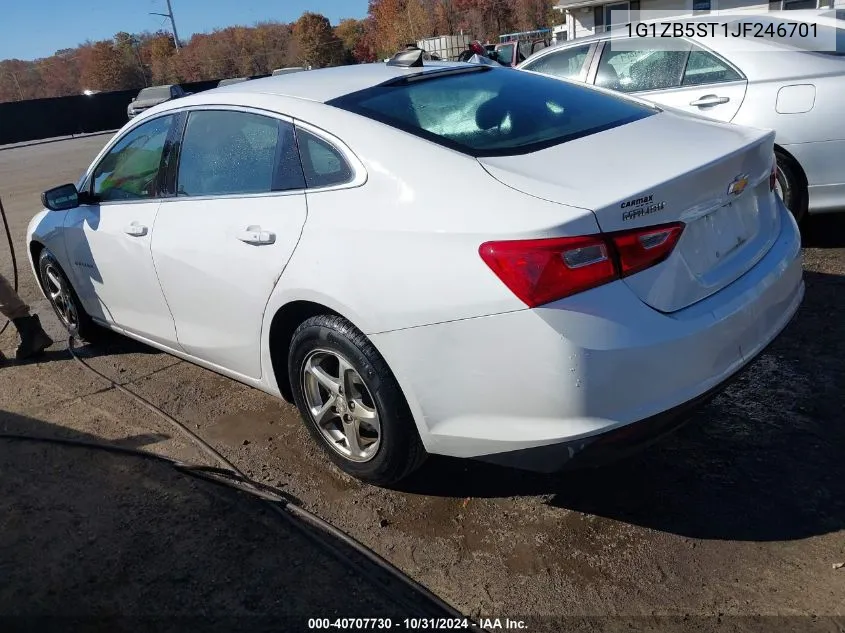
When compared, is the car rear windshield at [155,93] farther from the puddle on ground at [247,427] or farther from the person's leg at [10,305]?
the puddle on ground at [247,427]

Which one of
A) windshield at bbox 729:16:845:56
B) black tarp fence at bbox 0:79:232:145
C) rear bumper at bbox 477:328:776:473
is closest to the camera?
rear bumper at bbox 477:328:776:473

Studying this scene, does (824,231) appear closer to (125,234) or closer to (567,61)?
(567,61)

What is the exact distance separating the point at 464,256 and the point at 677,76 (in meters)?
4.14

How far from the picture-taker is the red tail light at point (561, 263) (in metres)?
2.24

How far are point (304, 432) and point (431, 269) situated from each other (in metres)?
1.55

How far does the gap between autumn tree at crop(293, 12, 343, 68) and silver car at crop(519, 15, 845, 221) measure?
75.6 meters

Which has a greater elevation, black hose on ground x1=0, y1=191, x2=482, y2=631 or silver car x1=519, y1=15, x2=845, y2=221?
silver car x1=519, y1=15, x2=845, y2=221

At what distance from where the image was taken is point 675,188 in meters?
2.40

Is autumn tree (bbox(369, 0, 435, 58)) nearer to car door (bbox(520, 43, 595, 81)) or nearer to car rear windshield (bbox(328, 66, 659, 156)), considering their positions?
car door (bbox(520, 43, 595, 81))

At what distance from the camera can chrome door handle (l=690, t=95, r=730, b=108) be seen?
5.33 metres

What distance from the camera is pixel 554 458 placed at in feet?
7.87

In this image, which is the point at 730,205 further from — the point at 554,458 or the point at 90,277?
the point at 90,277

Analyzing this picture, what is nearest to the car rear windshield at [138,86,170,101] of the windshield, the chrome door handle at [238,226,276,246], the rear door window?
the rear door window

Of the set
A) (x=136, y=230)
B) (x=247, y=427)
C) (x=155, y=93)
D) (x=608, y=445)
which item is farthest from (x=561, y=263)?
(x=155, y=93)
